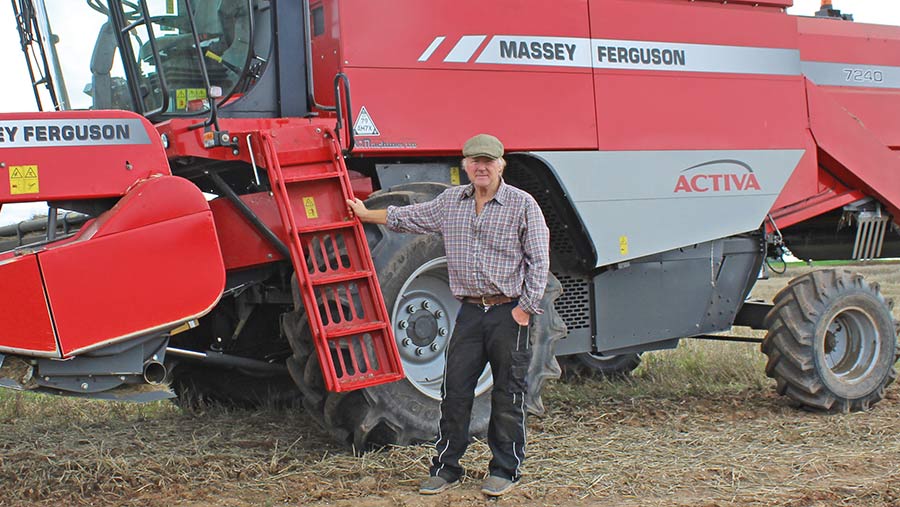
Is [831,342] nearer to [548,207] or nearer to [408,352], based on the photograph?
[548,207]


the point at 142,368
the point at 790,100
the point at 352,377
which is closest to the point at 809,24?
the point at 790,100

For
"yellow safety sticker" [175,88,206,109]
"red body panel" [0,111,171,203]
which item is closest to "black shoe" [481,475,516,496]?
"red body panel" [0,111,171,203]

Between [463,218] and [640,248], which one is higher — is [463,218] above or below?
above

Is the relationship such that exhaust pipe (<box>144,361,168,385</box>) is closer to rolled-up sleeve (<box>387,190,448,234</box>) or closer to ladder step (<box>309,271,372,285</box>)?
ladder step (<box>309,271,372,285</box>)

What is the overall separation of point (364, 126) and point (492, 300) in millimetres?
1489

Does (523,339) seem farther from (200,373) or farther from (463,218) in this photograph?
(200,373)

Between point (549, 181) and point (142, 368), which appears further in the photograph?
point (549, 181)

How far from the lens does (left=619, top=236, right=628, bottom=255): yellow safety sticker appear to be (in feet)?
21.1

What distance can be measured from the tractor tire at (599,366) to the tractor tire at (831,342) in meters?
1.69

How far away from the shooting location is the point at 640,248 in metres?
6.52

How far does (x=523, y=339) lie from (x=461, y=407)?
431mm

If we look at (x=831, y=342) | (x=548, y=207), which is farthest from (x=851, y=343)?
(x=548, y=207)

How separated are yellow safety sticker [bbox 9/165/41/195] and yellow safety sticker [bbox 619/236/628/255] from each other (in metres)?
3.35

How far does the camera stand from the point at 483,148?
464cm
